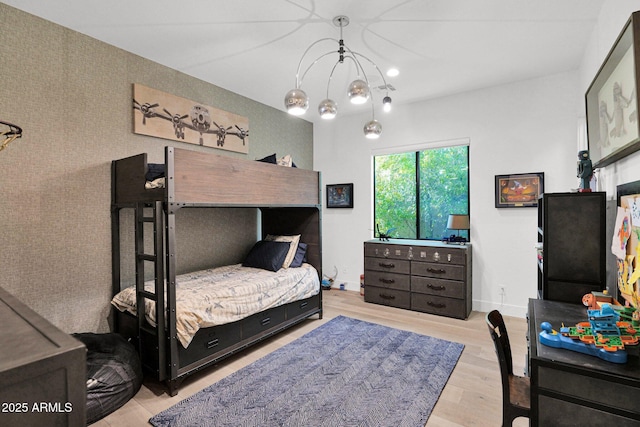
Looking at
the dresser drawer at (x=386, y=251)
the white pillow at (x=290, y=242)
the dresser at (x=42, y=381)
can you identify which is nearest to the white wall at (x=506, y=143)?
the dresser drawer at (x=386, y=251)

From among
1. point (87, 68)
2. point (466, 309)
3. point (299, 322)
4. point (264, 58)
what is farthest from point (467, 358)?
point (87, 68)

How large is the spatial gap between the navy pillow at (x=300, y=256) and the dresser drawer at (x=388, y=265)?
37.5 inches

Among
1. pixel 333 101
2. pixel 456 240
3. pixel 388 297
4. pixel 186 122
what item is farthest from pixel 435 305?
pixel 186 122

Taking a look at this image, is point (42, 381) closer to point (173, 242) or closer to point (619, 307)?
point (173, 242)

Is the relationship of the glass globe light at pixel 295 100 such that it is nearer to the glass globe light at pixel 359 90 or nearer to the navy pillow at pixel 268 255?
the glass globe light at pixel 359 90

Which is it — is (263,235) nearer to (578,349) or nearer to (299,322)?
(299,322)

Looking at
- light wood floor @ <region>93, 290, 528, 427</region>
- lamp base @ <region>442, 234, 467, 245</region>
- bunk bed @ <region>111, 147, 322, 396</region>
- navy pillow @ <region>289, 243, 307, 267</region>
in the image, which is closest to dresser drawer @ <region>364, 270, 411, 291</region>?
light wood floor @ <region>93, 290, 528, 427</region>

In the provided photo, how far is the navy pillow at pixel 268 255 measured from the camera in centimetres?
353

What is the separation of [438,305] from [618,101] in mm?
2726

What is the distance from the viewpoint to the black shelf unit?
2012mm

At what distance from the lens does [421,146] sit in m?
4.36

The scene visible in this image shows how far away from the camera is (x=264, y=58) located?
10.2ft

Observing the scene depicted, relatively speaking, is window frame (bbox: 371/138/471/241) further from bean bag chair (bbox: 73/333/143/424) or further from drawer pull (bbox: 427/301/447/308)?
bean bag chair (bbox: 73/333/143/424)

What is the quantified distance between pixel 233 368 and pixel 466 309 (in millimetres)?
2618
